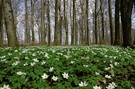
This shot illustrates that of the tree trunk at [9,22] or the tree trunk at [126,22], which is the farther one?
the tree trunk at [126,22]

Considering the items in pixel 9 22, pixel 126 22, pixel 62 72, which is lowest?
pixel 62 72

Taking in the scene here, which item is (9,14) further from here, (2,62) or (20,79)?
(20,79)

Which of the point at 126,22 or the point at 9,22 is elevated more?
the point at 9,22

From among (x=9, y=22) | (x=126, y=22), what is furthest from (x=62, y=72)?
(x=126, y=22)

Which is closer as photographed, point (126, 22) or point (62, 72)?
point (62, 72)

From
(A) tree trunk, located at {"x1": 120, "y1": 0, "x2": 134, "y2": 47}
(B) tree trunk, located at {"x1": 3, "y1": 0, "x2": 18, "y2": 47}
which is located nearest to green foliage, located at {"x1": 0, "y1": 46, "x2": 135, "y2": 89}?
(B) tree trunk, located at {"x1": 3, "y1": 0, "x2": 18, "y2": 47}

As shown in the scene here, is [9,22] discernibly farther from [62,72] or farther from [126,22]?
[62,72]

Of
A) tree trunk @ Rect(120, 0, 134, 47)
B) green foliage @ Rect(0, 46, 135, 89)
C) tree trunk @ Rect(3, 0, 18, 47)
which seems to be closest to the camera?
green foliage @ Rect(0, 46, 135, 89)

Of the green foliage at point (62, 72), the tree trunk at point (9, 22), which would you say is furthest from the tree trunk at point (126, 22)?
the green foliage at point (62, 72)

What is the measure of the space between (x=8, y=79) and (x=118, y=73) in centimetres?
210

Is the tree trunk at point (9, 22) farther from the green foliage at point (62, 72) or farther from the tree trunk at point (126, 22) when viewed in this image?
the tree trunk at point (126, 22)

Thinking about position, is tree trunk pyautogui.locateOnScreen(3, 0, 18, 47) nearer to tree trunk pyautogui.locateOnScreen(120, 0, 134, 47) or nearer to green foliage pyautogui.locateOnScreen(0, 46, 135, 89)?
green foliage pyautogui.locateOnScreen(0, 46, 135, 89)

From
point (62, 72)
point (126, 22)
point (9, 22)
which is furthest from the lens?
point (126, 22)

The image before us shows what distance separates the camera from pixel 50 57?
177 inches
